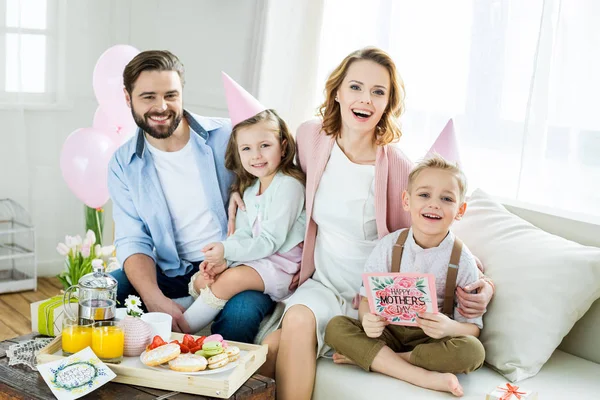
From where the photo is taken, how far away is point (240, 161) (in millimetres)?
2559

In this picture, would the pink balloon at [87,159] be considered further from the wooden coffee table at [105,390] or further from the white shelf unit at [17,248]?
the wooden coffee table at [105,390]

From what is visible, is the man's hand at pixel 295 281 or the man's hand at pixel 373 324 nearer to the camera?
the man's hand at pixel 373 324

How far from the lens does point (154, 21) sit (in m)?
4.27

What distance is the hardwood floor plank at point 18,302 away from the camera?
366 cm

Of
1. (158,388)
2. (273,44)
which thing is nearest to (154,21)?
(273,44)

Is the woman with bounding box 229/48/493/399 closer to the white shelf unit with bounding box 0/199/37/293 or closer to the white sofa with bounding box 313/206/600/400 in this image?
the white sofa with bounding box 313/206/600/400

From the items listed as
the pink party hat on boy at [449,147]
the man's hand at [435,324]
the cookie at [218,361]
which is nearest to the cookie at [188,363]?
the cookie at [218,361]

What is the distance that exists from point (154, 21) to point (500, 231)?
2678 millimetres

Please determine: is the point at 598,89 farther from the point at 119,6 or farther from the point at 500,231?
the point at 119,6

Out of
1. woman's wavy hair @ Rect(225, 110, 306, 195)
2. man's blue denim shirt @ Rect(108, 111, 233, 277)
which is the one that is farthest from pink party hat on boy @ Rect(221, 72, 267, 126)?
man's blue denim shirt @ Rect(108, 111, 233, 277)

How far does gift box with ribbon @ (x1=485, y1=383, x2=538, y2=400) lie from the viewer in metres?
1.75

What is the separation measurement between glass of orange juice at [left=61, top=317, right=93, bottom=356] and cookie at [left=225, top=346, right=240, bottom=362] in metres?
0.37

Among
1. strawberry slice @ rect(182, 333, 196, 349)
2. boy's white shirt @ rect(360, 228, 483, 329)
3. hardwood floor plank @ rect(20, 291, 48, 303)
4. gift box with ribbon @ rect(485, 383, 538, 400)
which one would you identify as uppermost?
boy's white shirt @ rect(360, 228, 483, 329)

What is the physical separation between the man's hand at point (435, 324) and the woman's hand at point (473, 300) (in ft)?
0.27
